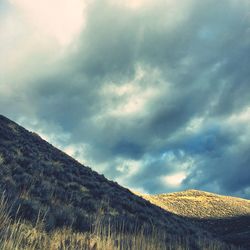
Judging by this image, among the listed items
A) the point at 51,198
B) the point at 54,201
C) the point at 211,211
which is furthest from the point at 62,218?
the point at 211,211

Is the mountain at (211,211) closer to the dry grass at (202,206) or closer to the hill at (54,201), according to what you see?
the dry grass at (202,206)

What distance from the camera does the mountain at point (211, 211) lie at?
50.2m

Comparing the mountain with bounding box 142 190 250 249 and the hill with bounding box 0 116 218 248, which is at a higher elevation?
the mountain with bounding box 142 190 250 249

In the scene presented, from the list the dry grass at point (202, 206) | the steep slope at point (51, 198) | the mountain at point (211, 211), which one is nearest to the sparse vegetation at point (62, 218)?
the steep slope at point (51, 198)

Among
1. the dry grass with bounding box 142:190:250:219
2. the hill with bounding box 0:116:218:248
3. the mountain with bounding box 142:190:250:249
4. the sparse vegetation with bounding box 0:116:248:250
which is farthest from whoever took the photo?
the dry grass with bounding box 142:190:250:219

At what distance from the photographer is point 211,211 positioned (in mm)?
67938

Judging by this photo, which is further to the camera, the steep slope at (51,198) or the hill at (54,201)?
the steep slope at (51,198)

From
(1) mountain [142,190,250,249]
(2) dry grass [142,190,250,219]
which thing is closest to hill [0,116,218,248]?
(1) mountain [142,190,250,249]

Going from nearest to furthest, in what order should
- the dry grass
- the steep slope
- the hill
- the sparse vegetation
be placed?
the sparse vegetation, the hill, the steep slope, the dry grass

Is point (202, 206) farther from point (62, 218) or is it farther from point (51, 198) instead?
point (62, 218)

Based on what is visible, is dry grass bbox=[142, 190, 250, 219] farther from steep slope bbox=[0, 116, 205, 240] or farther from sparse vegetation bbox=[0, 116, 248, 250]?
steep slope bbox=[0, 116, 205, 240]

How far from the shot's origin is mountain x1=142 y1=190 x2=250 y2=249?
165ft

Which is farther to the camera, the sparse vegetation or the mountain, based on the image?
the mountain

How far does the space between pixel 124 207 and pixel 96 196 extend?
5.99 feet
